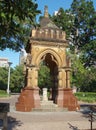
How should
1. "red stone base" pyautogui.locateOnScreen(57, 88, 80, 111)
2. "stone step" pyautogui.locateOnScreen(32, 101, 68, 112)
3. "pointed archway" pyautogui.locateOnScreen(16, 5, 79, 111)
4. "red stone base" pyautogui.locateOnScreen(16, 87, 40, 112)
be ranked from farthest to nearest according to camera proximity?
"red stone base" pyautogui.locateOnScreen(57, 88, 80, 111), "pointed archway" pyautogui.locateOnScreen(16, 5, 79, 111), "red stone base" pyautogui.locateOnScreen(16, 87, 40, 112), "stone step" pyautogui.locateOnScreen(32, 101, 68, 112)

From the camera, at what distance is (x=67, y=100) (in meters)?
23.9

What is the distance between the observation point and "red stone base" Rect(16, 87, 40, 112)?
22.7 m

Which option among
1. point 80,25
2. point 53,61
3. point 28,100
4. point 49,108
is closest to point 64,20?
point 80,25

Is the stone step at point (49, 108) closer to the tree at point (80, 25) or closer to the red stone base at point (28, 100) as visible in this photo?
the red stone base at point (28, 100)

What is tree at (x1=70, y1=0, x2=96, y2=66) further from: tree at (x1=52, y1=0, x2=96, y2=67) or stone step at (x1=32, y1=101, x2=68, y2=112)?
stone step at (x1=32, y1=101, x2=68, y2=112)

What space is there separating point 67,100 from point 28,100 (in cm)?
365

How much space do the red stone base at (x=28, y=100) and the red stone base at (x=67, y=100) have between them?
7.38 ft

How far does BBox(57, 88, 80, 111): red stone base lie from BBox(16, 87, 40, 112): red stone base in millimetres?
2248

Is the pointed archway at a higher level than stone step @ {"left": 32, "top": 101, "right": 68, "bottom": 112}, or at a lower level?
higher

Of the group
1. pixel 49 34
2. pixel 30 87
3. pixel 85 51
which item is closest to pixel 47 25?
pixel 49 34

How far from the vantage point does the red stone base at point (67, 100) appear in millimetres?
23703

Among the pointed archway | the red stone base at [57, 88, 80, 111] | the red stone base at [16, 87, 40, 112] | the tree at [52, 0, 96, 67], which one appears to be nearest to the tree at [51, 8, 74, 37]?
the tree at [52, 0, 96, 67]

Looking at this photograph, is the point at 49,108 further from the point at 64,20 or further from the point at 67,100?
the point at 64,20

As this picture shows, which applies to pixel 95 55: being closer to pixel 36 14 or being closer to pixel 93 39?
pixel 93 39
